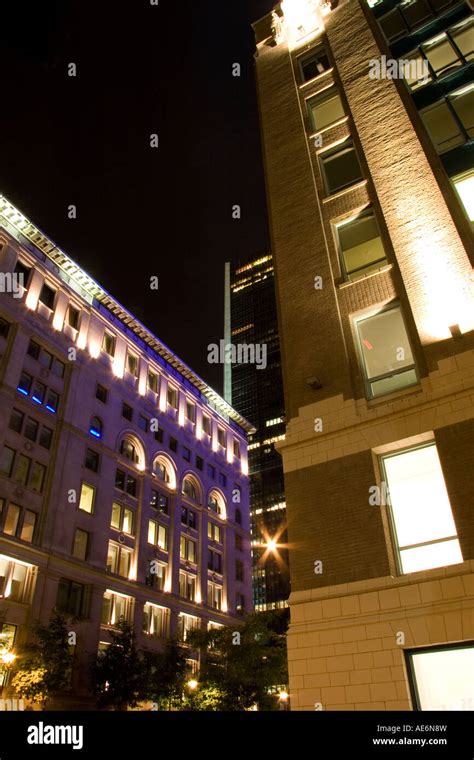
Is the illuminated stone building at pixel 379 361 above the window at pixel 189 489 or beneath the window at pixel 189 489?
beneath

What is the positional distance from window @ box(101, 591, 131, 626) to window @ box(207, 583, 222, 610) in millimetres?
13869

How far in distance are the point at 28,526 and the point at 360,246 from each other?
3169 cm

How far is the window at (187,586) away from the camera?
174 feet

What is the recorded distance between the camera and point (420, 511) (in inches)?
450

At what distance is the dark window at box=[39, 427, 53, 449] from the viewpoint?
41750mm

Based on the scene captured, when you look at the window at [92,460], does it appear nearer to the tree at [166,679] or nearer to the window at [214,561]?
the tree at [166,679]

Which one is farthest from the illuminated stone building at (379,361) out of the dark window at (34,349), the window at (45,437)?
the dark window at (34,349)

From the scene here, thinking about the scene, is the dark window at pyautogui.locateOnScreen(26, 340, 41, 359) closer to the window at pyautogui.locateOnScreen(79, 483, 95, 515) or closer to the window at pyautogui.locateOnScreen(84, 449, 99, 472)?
the window at pyautogui.locateOnScreen(84, 449, 99, 472)

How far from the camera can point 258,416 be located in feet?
489

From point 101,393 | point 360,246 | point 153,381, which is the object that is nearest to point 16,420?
point 101,393

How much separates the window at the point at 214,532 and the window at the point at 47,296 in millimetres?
28685

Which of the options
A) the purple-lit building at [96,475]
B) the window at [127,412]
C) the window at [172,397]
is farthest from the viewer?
the window at [172,397]
